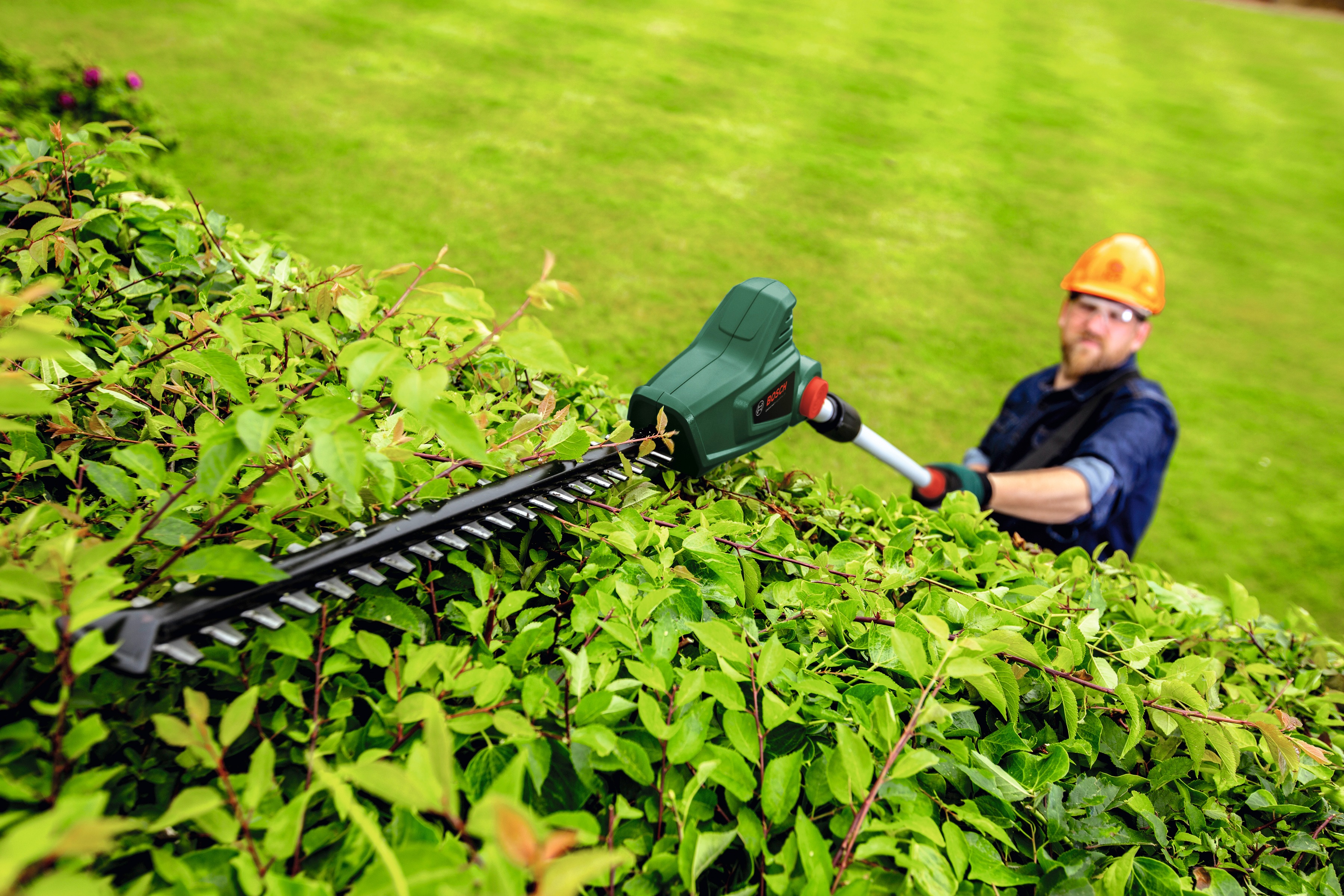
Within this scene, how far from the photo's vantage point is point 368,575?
77 cm

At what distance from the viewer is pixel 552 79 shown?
7008 millimetres

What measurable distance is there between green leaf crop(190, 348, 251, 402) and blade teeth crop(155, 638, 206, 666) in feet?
1.00

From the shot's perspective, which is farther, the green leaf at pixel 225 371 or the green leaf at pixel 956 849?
the green leaf at pixel 225 371

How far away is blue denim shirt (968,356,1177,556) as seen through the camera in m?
2.59

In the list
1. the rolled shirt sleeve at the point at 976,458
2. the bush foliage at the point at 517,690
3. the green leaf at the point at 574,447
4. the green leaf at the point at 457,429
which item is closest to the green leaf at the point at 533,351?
the bush foliage at the point at 517,690

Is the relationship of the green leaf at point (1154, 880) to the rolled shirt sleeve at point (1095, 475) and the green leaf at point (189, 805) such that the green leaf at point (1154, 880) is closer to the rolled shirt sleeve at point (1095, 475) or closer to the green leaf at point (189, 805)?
the green leaf at point (189, 805)

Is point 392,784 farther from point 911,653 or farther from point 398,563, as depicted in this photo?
point 911,653

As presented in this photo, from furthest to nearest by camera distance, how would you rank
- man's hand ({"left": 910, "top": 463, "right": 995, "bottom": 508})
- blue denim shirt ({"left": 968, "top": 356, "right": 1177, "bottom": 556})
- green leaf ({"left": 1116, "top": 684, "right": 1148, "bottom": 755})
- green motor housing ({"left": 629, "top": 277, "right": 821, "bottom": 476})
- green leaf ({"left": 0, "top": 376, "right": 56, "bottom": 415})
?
blue denim shirt ({"left": 968, "top": 356, "right": 1177, "bottom": 556})
man's hand ({"left": 910, "top": 463, "right": 995, "bottom": 508})
green motor housing ({"left": 629, "top": 277, "right": 821, "bottom": 476})
green leaf ({"left": 1116, "top": 684, "right": 1148, "bottom": 755})
green leaf ({"left": 0, "top": 376, "right": 56, "bottom": 415})

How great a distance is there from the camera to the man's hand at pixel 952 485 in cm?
227

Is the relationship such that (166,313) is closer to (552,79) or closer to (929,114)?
(552,79)

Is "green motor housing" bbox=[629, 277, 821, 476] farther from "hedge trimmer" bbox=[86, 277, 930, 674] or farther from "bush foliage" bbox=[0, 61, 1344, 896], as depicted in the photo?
"bush foliage" bbox=[0, 61, 1344, 896]

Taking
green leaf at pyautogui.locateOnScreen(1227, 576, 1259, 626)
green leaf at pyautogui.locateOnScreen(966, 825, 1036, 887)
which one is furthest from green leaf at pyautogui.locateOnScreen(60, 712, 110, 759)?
green leaf at pyautogui.locateOnScreen(1227, 576, 1259, 626)

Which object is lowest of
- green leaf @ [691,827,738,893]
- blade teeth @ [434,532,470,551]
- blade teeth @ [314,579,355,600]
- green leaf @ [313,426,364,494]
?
green leaf @ [691,827,738,893]

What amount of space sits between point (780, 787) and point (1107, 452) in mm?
2514
